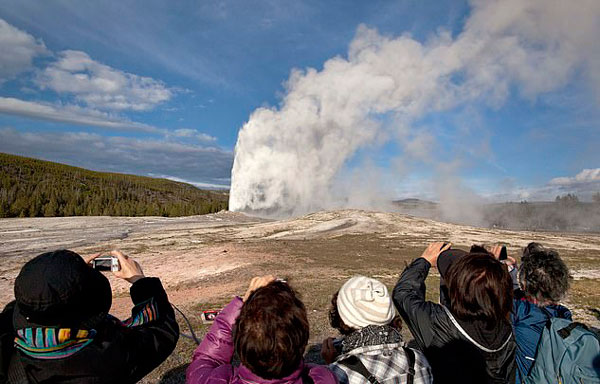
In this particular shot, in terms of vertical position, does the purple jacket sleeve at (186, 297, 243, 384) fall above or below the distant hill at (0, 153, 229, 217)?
below

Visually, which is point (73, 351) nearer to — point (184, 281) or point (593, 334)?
point (593, 334)

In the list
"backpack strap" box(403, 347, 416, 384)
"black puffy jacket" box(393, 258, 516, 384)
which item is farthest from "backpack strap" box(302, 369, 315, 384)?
"black puffy jacket" box(393, 258, 516, 384)

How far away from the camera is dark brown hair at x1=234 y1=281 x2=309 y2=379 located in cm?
140

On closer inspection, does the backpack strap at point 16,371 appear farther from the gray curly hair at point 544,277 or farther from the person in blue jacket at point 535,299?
the gray curly hair at point 544,277

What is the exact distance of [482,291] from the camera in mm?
1932

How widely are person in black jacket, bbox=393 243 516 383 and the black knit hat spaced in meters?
1.74

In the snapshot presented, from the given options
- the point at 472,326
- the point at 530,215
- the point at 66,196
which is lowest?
the point at 472,326

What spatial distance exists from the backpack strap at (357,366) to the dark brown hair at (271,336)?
0.36 metres

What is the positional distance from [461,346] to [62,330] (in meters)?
1.96

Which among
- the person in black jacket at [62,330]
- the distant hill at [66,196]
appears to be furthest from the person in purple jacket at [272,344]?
the distant hill at [66,196]

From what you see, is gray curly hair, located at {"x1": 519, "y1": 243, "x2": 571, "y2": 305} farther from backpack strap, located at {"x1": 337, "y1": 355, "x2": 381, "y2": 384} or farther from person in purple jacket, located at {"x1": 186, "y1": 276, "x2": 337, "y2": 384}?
person in purple jacket, located at {"x1": 186, "y1": 276, "x2": 337, "y2": 384}

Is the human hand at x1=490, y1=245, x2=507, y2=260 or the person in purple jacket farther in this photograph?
the human hand at x1=490, y1=245, x2=507, y2=260

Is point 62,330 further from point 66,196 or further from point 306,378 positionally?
point 66,196

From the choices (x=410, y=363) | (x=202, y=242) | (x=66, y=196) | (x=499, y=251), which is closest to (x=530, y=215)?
(x=202, y=242)
